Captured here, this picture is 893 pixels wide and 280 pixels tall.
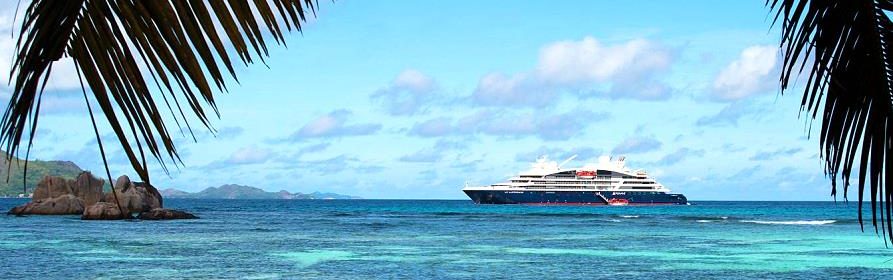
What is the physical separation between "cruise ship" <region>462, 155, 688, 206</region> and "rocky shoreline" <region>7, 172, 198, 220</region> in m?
54.5

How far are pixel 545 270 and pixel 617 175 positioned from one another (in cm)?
10058

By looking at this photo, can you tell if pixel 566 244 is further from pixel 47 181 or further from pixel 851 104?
pixel 47 181

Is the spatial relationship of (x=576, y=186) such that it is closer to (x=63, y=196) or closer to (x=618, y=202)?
(x=618, y=202)

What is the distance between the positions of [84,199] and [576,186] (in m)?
63.8

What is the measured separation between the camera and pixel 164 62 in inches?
59.9

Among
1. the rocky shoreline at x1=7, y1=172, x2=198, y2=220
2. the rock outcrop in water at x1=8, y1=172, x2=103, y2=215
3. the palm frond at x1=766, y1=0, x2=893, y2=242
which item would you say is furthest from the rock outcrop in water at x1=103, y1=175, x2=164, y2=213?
the palm frond at x1=766, y1=0, x2=893, y2=242

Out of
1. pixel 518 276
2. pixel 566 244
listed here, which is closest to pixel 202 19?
pixel 518 276

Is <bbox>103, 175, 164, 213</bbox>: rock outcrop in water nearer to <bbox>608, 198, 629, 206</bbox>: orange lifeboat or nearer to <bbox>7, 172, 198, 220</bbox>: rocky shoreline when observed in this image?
<bbox>7, 172, 198, 220</bbox>: rocky shoreline

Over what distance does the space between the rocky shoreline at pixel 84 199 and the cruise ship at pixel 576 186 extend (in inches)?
2145

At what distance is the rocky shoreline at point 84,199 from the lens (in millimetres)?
72500

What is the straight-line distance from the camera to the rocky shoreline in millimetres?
72500

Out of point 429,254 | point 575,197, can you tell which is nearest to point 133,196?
point 429,254

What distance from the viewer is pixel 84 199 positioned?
82.9 metres

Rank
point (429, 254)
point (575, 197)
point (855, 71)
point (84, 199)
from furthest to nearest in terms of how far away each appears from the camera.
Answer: point (575, 197) < point (84, 199) < point (429, 254) < point (855, 71)
